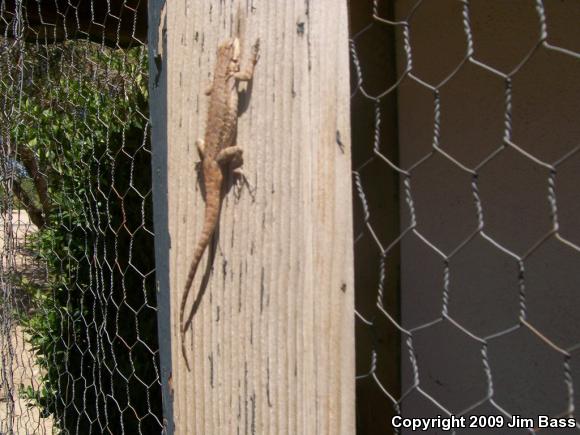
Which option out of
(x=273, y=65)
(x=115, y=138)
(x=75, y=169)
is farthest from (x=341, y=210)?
(x=115, y=138)

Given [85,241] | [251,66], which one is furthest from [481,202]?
[251,66]

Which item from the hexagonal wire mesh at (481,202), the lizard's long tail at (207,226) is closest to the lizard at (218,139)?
the lizard's long tail at (207,226)

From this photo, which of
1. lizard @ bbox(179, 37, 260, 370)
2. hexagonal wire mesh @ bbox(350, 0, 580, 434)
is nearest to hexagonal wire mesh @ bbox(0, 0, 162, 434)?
hexagonal wire mesh @ bbox(350, 0, 580, 434)

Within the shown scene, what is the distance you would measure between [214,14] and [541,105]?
1510 millimetres

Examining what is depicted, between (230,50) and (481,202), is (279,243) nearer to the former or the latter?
(230,50)

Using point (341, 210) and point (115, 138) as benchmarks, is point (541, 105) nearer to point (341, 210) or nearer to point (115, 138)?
point (341, 210)

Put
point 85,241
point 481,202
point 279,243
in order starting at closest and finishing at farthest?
point 279,243 → point 481,202 → point 85,241

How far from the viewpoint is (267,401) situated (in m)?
0.68

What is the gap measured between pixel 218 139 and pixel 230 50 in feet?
0.37

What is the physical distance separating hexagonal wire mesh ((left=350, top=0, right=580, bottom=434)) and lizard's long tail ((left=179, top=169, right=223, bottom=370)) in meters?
0.88

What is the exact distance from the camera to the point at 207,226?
2.42 ft

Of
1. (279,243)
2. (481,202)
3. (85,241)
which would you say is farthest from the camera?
(85,241)

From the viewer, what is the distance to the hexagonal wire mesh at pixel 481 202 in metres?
1.80

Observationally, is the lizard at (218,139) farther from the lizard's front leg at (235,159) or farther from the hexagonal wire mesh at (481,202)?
the hexagonal wire mesh at (481,202)
